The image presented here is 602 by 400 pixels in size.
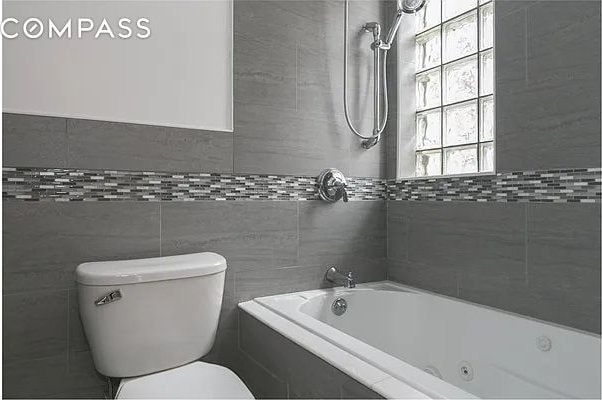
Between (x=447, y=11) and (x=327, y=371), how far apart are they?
6.22ft

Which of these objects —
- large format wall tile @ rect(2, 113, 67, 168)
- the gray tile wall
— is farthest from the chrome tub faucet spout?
large format wall tile @ rect(2, 113, 67, 168)

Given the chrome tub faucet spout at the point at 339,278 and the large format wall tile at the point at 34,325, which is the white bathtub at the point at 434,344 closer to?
the chrome tub faucet spout at the point at 339,278

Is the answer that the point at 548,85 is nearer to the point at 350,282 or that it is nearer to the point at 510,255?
the point at 510,255

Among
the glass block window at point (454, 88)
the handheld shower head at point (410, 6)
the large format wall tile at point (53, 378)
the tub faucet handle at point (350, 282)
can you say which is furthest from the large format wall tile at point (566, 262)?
the large format wall tile at point (53, 378)

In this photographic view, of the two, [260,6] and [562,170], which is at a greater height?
[260,6]

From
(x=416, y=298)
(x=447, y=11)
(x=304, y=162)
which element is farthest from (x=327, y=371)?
(x=447, y=11)

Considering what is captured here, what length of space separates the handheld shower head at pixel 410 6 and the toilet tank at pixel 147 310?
57.0 inches

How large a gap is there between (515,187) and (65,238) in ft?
5.93

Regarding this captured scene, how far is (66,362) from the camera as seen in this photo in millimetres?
1637

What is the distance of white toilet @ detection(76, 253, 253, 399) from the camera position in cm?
146

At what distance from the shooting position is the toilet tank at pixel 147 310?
1.48 metres

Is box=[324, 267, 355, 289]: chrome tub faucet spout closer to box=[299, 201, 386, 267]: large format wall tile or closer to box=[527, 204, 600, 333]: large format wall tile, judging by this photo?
box=[299, 201, 386, 267]: large format wall tile

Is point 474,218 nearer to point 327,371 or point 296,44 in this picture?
point 327,371

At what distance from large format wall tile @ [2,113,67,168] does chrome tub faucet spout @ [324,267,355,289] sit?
1.29 m
